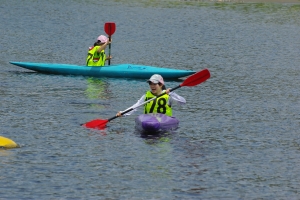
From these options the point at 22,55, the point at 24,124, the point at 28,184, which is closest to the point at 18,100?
the point at 24,124

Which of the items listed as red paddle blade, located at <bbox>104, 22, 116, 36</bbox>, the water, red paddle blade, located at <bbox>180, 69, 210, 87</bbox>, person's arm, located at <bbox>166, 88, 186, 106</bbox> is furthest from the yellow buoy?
red paddle blade, located at <bbox>104, 22, 116, 36</bbox>

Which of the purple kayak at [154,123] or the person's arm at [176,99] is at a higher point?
the person's arm at [176,99]

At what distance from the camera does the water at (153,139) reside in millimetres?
13734

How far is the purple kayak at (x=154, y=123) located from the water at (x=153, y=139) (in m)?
0.27

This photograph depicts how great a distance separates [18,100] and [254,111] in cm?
585

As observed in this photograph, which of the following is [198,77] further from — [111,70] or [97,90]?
[111,70]

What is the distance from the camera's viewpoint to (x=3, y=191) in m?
12.9

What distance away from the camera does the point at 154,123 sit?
16859 millimetres

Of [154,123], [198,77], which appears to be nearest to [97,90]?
[198,77]

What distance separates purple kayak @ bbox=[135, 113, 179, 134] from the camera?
664 inches

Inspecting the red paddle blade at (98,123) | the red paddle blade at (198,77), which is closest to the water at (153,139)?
the red paddle blade at (98,123)

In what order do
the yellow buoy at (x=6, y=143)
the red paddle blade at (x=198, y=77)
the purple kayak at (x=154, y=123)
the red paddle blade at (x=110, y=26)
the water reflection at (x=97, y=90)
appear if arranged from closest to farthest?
1. the yellow buoy at (x=6, y=143)
2. the purple kayak at (x=154, y=123)
3. the red paddle blade at (x=198, y=77)
4. the water reflection at (x=97, y=90)
5. the red paddle blade at (x=110, y=26)

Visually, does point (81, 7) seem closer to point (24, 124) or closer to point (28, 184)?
point (24, 124)

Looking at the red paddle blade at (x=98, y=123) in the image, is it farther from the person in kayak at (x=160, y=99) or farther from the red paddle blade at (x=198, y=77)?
the red paddle blade at (x=198, y=77)
